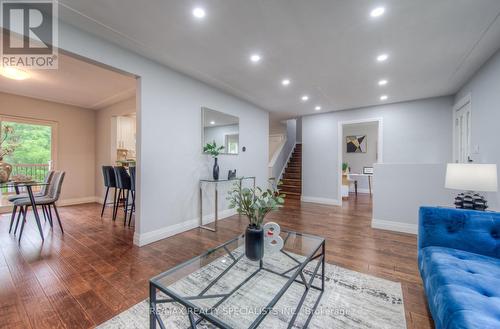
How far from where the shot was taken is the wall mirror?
377cm

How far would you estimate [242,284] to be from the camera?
1571 millimetres

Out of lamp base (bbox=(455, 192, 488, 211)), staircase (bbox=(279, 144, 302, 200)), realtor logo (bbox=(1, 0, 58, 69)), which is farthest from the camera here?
staircase (bbox=(279, 144, 302, 200))

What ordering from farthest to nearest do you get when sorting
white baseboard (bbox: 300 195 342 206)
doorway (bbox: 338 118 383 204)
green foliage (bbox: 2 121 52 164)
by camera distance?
doorway (bbox: 338 118 383 204)
white baseboard (bbox: 300 195 342 206)
green foliage (bbox: 2 121 52 164)

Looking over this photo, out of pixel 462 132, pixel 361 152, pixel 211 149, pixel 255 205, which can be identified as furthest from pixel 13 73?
pixel 361 152

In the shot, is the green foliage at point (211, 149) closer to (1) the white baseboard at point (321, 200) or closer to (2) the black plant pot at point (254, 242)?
(2) the black plant pot at point (254, 242)

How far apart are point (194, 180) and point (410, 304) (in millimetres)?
3117

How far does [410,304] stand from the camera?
1.67 m

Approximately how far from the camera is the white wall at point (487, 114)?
252cm

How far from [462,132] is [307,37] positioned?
3.83 meters

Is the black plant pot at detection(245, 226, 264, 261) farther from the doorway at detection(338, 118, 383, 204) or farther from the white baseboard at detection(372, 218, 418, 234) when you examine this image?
the doorway at detection(338, 118, 383, 204)

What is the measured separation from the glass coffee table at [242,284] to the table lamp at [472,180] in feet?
5.64

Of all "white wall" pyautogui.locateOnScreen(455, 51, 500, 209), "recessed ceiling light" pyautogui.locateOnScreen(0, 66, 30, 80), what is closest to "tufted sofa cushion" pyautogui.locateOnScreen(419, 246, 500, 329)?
"white wall" pyautogui.locateOnScreen(455, 51, 500, 209)

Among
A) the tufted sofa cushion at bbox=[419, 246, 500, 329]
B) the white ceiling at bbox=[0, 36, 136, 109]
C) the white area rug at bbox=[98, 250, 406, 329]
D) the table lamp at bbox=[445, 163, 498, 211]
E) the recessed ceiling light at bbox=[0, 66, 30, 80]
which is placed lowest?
the white area rug at bbox=[98, 250, 406, 329]

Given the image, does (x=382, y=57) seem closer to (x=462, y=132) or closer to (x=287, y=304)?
(x=462, y=132)
